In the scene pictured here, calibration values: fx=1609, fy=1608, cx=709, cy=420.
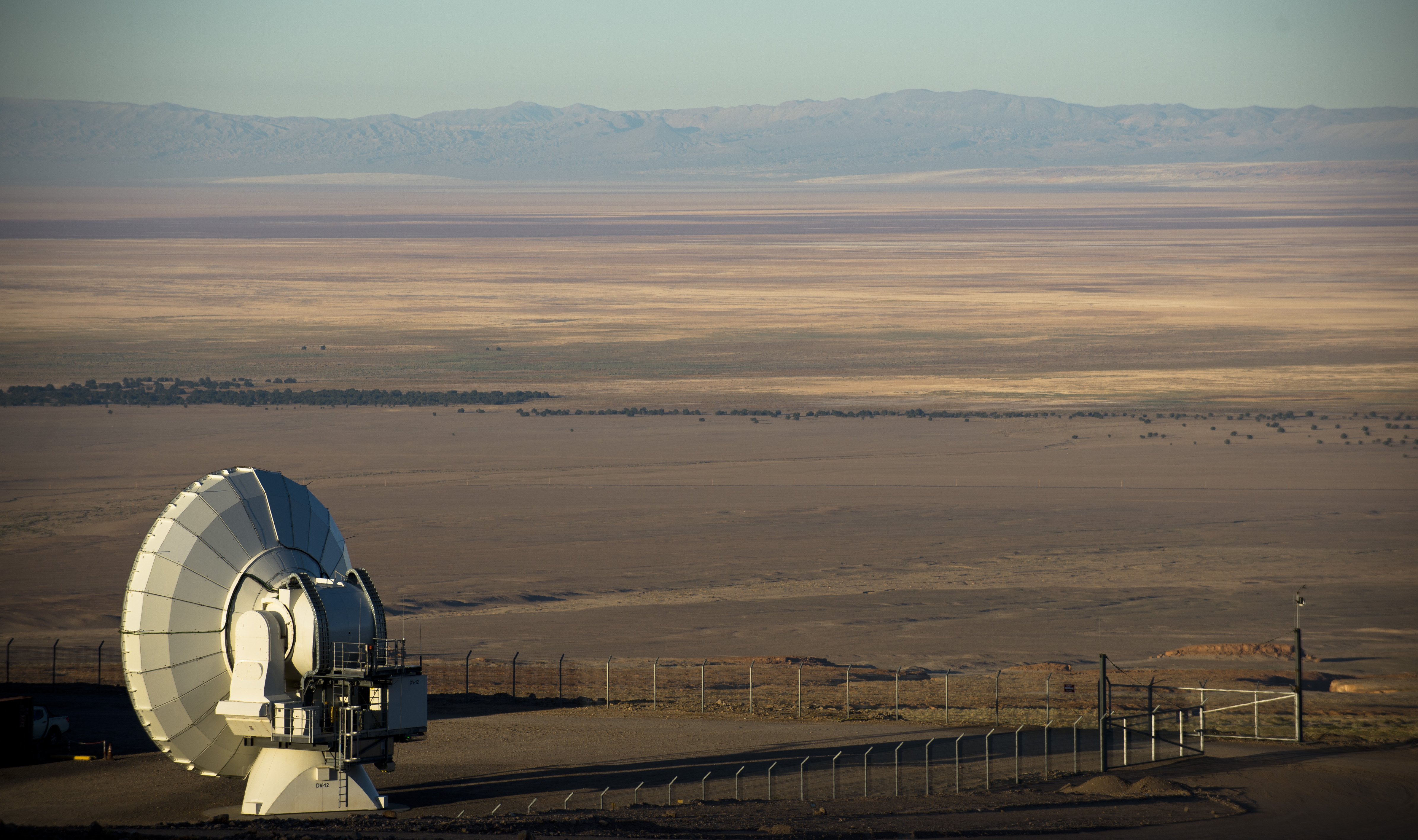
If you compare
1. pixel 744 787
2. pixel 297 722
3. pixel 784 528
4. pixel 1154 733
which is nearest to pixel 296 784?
pixel 297 722

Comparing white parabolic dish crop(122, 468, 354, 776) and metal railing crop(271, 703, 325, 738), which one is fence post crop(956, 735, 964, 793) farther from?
white parabolic dish crop(122, 468, 354, 776)

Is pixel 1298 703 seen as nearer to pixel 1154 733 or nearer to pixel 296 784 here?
pixel 1154 733

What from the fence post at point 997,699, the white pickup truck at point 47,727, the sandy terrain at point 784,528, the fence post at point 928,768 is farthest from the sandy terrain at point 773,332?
the fence post at point 928,768

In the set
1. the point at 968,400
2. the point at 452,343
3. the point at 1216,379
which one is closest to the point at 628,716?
the point at 968,400

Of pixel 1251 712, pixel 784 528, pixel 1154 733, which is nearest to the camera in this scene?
pixel 1154 733

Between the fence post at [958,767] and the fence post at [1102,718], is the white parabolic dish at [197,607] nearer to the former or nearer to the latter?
the fence post at [958,767]

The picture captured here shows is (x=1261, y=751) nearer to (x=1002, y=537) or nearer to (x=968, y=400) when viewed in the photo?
(x=1002, y=537)

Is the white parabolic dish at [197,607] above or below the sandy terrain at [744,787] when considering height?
above

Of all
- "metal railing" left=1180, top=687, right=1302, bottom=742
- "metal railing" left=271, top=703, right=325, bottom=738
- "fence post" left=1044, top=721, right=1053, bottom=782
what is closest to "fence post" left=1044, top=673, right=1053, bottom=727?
"fence post" left=1044, top=721, right=1053, bottom=782
